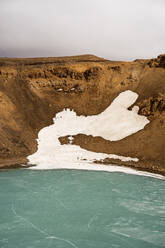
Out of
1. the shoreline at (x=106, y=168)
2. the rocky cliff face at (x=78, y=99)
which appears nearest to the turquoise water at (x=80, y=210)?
the shoreline at (x=106, y=168)

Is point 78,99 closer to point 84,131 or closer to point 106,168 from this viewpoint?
point 84,131

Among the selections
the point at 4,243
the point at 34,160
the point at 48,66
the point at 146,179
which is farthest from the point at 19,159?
the point at 48,66

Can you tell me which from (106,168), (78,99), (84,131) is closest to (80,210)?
(106,168)

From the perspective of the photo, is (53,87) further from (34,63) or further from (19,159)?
(19,159)

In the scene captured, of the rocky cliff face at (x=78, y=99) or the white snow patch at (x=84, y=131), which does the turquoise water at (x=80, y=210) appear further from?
the rocky cliff face at (x=78, y=99)

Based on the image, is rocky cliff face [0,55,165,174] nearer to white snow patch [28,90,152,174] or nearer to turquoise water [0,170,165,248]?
white snow patch [28,90,152,174]

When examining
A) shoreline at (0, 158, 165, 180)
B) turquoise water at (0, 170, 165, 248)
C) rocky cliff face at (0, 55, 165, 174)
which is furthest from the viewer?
rocky cliff face at (0, 55, 165, 174)

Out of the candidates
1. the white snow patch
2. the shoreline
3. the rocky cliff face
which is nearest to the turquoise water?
the shoreline
